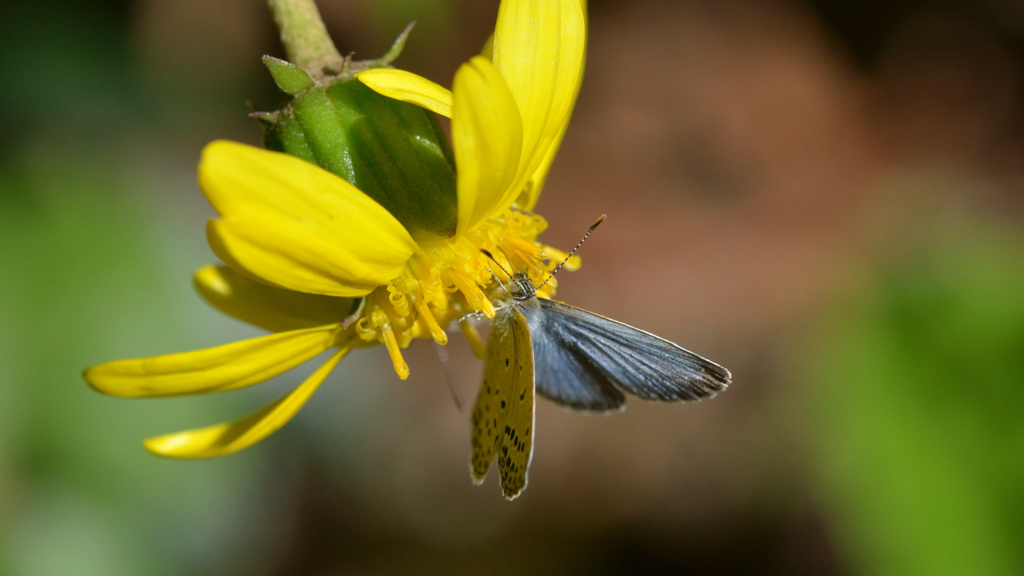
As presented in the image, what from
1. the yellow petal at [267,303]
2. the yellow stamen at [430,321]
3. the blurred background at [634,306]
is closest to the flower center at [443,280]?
the yellow stamen at [430,321]

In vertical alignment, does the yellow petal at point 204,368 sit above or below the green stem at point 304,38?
below

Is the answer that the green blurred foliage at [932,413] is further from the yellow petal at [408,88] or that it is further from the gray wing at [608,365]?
the yellow petal at [408,88]

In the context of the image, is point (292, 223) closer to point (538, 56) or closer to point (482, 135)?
point (482, 135)

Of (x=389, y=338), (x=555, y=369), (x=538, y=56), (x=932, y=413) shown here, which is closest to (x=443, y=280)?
(x=389, y=338)

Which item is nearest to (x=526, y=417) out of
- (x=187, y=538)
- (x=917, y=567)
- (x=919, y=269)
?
(x=187, y=538)

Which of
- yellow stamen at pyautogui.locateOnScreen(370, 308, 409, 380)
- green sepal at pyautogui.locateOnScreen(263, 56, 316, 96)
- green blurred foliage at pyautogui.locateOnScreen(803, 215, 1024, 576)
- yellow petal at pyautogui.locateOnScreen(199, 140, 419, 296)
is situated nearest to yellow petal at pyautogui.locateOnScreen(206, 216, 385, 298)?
yellow petal at pyautogui.locateOnScreen(199, 140, 419, 296)

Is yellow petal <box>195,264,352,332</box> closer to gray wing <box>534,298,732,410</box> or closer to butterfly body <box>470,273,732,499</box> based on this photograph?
butterfly body <box>470,273,732,499</box>

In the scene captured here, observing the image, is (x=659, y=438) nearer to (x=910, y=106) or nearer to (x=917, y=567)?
(x=917, y=567)

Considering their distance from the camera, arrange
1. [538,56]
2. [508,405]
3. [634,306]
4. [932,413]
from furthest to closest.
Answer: [634,306]
[932,413]
[508,405]
[538,56]
